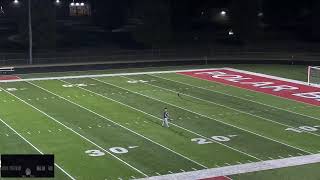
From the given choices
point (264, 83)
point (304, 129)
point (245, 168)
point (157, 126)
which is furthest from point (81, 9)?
point (245, 168)

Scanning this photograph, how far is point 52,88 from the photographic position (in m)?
36.3

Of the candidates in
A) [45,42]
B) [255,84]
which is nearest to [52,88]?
[255,84]

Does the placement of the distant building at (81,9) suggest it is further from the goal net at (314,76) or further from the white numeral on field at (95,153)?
the white numeral on field at (95,153)

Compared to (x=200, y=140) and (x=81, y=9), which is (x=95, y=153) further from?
(x=81, y=9)

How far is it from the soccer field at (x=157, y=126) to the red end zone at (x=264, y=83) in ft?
0.55

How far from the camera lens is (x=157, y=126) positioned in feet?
85.5

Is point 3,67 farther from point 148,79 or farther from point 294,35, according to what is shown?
point 294,35

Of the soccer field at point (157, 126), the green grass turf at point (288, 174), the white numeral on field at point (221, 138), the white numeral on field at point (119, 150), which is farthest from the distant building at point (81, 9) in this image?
the green grass turf at point (288, 174)

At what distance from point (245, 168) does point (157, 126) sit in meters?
6.91

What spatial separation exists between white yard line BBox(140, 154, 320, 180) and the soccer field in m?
0.07

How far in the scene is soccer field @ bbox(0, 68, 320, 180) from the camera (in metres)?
20.4

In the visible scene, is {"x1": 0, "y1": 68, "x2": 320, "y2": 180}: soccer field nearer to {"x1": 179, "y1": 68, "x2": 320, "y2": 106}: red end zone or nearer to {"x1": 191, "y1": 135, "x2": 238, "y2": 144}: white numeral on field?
{"x1": 191, "y1": 135, "x2": 238, "y2": 144}: white numeral on field

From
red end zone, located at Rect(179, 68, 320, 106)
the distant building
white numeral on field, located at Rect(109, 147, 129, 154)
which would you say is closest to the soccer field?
white numeral on field, located at Rect(109, 147, 129, 154)

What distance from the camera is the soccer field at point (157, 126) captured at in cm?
2039
